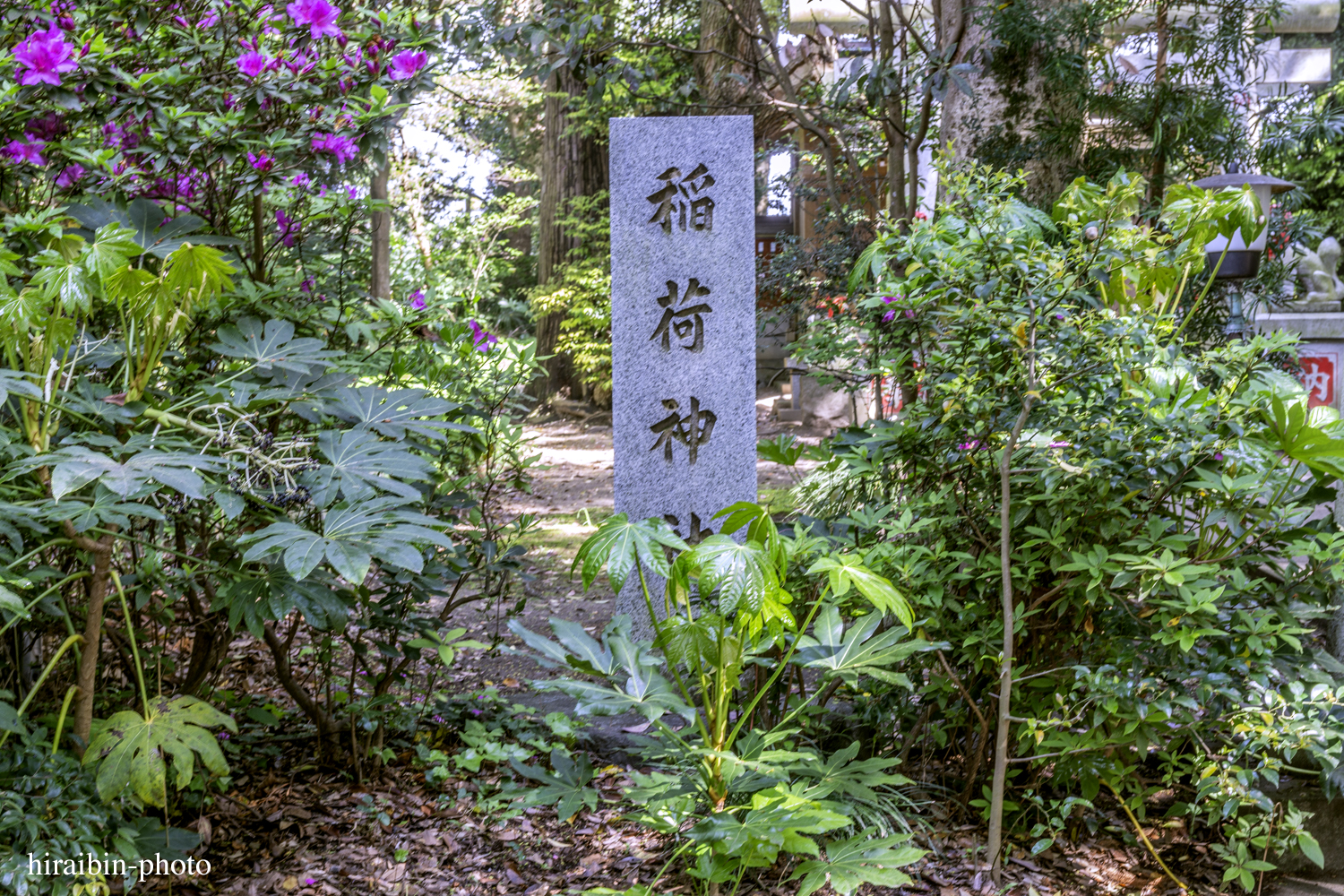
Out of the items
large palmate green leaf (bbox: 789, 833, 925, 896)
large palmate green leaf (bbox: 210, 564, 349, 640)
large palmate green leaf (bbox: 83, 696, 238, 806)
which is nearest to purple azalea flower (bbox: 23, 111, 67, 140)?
large palmate green leaf (bbox: 210, 564, 349, 640)

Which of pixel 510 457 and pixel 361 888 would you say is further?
pixel 510 457

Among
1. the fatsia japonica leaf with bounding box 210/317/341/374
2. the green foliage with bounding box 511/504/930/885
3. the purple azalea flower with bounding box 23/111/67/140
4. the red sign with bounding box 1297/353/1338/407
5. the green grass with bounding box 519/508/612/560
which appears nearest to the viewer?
the green foliage with bounding box 511/504/930/885

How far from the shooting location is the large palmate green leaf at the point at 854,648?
1991 mm

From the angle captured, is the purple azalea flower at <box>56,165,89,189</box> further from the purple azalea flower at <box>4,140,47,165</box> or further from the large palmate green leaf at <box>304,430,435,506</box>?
the large palmate green leaf at <box>304,430,435,506</box>

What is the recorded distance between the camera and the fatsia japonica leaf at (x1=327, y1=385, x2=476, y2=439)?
83.7 inches

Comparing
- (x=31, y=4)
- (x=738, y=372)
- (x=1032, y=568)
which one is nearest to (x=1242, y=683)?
(x=1032, y=568)

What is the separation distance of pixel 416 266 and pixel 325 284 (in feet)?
28.5

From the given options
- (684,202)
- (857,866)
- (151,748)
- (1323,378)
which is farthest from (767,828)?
(1323,378)

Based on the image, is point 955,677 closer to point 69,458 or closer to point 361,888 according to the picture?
point 361,888

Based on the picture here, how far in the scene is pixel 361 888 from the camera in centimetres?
217

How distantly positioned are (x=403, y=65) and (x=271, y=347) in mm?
868

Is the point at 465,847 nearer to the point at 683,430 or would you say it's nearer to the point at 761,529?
the point at 761,529

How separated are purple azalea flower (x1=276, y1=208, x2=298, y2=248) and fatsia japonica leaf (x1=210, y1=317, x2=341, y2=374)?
0.50 metres

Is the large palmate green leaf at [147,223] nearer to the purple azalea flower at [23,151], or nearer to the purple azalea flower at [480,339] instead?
the purple azalea flower at [23,151]
